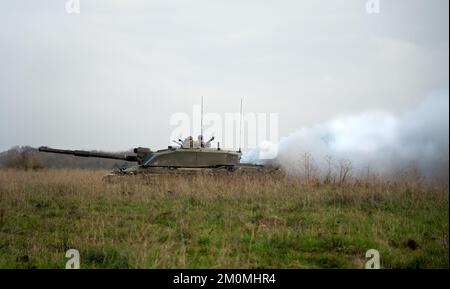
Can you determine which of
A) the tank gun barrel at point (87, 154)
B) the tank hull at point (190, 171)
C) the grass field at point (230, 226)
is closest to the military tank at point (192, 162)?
the tank hull at point (190, 171)

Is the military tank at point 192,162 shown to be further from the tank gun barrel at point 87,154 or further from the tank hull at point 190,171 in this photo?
the tank gun barrel at point 87,154

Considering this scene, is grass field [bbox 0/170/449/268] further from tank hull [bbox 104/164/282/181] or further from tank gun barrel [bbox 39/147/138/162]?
tank gun barrel [bbox 39/147/138/162]

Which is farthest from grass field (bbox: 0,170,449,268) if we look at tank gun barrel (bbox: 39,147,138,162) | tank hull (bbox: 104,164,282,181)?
tank gun barrel (bbox: 39,147,138,162)

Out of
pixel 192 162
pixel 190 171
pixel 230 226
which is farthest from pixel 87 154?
pixel 230 226

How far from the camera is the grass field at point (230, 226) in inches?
213

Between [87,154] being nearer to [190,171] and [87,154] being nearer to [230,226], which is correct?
[190,171]

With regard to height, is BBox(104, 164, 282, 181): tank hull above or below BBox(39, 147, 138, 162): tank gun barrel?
below

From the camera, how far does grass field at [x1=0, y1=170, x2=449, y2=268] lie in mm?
5398

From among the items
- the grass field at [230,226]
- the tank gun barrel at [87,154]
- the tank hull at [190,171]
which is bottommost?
the grass field at [230,226]

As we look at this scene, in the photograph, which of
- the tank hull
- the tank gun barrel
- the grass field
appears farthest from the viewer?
the tank gun barrel

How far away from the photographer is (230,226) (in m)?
7.21
